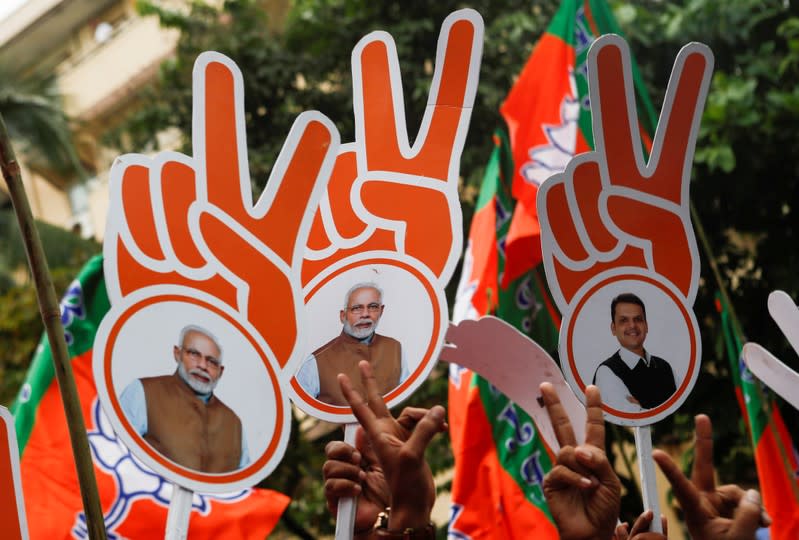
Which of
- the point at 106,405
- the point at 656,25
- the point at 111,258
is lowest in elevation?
the point at 106,405

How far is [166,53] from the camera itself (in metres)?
15.2

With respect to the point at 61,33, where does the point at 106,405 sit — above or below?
below

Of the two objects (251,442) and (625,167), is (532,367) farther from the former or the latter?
(251,442)

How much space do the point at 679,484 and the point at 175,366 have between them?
112 centimetres

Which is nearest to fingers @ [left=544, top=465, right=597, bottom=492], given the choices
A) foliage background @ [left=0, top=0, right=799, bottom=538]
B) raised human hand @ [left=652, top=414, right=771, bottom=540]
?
raised human hand @ [left=652, top=414, right=771, bottom=540]

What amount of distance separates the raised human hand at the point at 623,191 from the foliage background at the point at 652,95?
3561 millimetres

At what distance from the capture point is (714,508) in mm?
2613

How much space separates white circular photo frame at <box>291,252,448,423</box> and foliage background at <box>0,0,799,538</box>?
379 centimetres

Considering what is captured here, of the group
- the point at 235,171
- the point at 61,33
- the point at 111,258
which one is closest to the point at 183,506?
the point at 111,258

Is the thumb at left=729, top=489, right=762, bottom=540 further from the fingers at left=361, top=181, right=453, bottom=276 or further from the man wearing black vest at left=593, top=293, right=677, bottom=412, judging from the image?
the fingers at left=361, top=181, right=453, bottom=276

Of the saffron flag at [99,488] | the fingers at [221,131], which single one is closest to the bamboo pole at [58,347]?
the fingers at [221,131]

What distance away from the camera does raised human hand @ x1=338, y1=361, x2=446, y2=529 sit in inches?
111

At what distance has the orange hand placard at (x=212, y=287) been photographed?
9.29 feet

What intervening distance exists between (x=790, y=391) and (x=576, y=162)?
2.68 ft
